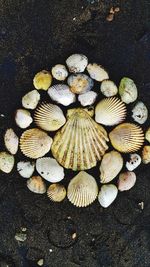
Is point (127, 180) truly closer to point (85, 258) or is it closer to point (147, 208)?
point (147, 208)

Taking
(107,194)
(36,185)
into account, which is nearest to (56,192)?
(36,185)

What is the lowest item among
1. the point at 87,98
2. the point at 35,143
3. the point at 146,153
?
the point at 146,153

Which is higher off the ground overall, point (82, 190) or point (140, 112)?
point (140, 112)

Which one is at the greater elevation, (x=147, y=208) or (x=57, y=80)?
(x=57, y=80)

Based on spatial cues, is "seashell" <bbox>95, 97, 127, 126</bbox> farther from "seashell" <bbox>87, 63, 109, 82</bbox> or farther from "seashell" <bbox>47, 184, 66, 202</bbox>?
"seashell" <bbox>47, 184, 66, 202</bbox>

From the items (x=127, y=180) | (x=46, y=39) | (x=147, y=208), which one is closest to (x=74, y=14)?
(x=46, y=39)

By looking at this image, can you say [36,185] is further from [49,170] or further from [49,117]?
[49,117]

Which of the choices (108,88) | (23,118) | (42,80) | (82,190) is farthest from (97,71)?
(82,190)

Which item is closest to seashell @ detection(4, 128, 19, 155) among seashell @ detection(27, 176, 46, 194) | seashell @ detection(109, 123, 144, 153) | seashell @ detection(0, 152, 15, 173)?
seashell @ detection(0, 152, 15, 173)
